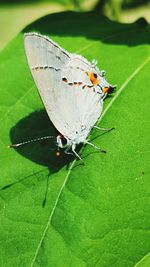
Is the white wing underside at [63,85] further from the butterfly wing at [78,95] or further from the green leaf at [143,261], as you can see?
the green leaf at [143,261]

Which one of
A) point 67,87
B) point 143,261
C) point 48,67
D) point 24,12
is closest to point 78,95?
point 67,87

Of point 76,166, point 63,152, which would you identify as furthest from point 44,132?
point 76,166

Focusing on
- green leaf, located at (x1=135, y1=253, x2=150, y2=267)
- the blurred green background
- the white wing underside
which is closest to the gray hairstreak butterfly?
the white wing underside

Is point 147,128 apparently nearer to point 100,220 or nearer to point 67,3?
point 100,220

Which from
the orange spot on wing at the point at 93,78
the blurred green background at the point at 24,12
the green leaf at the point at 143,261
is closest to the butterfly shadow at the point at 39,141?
the orange spot on wing at the point at 93,78

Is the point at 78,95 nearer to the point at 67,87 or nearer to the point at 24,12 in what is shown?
the point at 67,87

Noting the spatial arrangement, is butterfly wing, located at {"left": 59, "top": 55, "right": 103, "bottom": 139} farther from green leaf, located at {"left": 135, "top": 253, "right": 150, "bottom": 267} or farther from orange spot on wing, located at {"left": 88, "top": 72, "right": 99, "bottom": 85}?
green leaf, located at {"left": 135, "top": 253, "right": 150, "bottom": 267}
